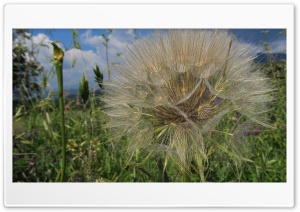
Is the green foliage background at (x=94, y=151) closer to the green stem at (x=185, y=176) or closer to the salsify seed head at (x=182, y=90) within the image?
the green stem at (x=185, y=176)

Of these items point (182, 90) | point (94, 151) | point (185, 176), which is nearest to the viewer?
point (182, 90)

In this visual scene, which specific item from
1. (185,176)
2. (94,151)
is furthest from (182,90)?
(94,151)

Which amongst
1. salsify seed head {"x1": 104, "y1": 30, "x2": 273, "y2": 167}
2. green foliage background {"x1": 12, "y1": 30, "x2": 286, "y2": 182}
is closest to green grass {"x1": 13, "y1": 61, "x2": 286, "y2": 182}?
green foliage background {"x1": 12, "y1": 30, "x2": 286, "y2": 182}

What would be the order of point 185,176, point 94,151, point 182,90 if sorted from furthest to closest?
point 94,151 → point 185,176 → point 182,90

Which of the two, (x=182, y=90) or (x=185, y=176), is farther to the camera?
(x=185, y=176)

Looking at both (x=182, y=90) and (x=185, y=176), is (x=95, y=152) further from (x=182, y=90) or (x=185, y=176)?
(x=182, y=90)

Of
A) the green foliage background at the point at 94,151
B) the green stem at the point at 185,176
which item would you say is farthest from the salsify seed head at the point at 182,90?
the green foliage background at the point at 94,151
